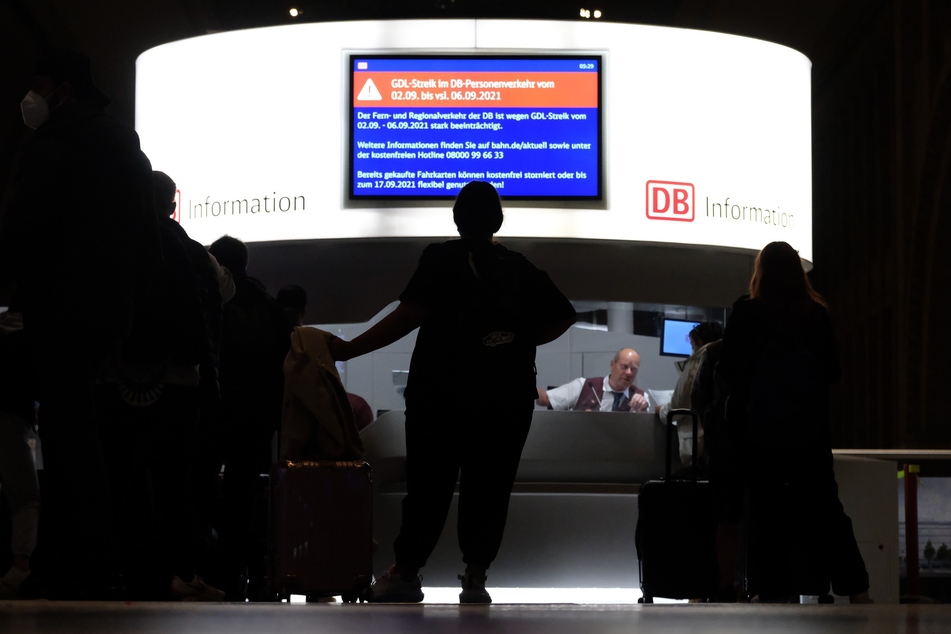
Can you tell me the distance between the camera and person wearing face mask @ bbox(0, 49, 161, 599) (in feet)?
12.5

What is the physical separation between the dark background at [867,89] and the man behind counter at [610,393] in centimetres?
746

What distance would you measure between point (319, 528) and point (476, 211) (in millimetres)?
1236

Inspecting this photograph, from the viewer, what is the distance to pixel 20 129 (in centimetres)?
1892

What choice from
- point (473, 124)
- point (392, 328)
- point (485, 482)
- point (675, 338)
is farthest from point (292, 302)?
point (675, 338)

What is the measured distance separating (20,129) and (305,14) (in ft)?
13.6

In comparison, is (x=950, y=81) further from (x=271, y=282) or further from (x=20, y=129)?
(x=20, y=129)

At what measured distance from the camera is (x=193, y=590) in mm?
5203

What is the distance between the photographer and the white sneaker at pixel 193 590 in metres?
5.16

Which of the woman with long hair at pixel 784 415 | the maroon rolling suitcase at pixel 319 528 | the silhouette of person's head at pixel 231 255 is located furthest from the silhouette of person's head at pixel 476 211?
the silhouette of person's head at pixel 231 255

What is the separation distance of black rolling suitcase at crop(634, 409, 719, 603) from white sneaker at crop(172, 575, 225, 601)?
1.80 metres

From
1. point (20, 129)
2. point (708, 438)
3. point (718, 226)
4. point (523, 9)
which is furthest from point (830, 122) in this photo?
point (708, 438)

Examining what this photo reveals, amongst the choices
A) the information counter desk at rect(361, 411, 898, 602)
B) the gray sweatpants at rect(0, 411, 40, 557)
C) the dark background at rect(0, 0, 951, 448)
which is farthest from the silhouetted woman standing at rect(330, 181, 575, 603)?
the dark background at rect(0, 0, 951, 448)

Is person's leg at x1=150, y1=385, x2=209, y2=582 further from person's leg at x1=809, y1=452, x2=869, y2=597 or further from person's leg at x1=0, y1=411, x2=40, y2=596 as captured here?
person's leg at x1=809, y1=452, x2=869, y2=597

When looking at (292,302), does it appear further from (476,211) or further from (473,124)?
(473,124)
